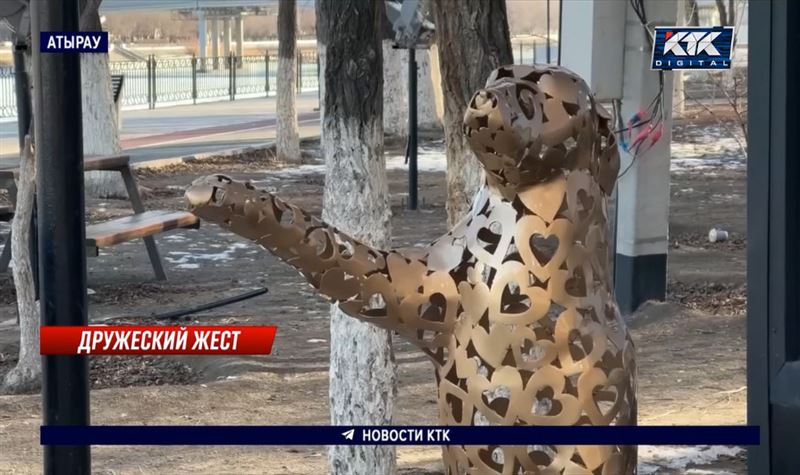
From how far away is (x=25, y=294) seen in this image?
7.18 metres

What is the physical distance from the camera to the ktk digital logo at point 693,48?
6.87 m

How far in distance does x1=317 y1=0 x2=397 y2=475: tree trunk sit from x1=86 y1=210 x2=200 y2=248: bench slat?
434 centimetres

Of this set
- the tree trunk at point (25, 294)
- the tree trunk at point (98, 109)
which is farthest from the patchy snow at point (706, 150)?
the tree trunk at point (25, 294)

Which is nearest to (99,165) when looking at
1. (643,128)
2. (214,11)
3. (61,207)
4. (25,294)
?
(25,294)

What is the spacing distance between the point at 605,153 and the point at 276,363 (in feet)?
19.0

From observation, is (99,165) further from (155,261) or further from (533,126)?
(533,126)

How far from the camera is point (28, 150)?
7094 millimetres

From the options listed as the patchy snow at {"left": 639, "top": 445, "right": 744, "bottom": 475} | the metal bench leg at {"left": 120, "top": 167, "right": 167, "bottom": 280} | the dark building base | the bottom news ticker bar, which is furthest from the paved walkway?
the bottom news ticker bar

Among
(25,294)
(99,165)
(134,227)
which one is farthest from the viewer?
(99,165)

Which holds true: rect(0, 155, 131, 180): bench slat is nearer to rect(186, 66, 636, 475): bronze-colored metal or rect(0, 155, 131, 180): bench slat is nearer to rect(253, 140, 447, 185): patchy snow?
rect(253, 140, 447, 185): patchy snow

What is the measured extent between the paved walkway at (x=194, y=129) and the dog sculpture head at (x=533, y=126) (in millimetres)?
16456

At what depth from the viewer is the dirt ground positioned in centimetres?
602

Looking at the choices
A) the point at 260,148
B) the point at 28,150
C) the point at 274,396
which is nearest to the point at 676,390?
the point at 274,396

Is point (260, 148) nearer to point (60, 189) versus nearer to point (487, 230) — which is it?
point (60, 189)
